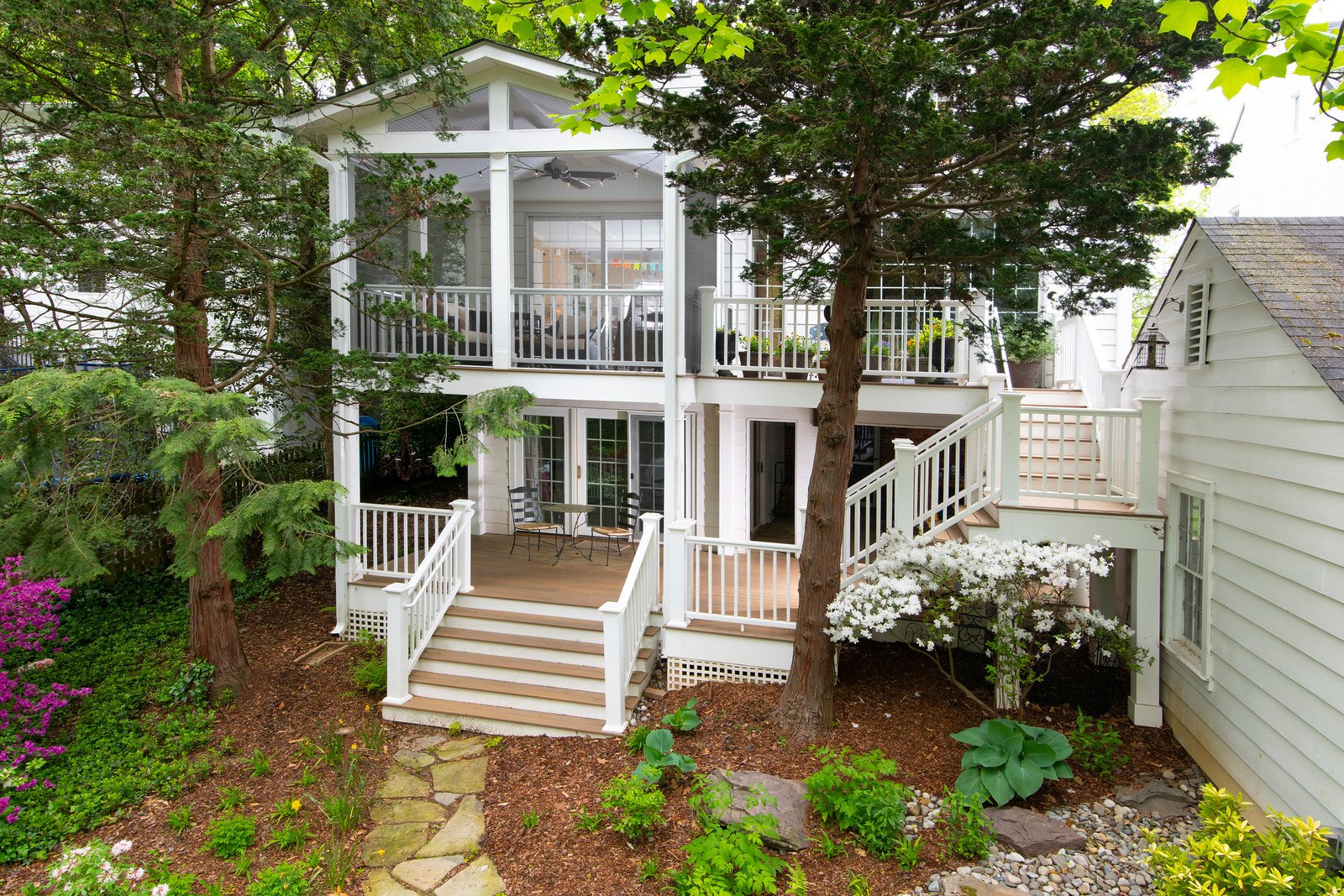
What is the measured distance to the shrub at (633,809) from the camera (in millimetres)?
5340

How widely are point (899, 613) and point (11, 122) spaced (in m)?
12.7

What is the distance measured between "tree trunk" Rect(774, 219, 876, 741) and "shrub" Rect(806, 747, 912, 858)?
0.78 m

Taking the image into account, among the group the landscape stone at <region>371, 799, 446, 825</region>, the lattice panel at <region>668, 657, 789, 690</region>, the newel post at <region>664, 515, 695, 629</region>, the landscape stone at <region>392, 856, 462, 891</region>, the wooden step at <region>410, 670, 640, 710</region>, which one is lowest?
the landscape stone at <region>392, 856, 462, 891</region>

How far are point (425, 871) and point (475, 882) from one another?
40 centimetres

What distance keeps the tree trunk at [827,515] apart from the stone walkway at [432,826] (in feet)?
8.42

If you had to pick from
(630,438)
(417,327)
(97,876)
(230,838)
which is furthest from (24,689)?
(630,438)

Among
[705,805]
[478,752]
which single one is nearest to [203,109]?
[478,752]

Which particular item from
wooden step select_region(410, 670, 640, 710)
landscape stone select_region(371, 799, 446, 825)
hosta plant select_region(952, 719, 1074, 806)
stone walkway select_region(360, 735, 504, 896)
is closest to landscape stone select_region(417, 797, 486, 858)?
stone walkway select_region(360, 735, 504, 896)

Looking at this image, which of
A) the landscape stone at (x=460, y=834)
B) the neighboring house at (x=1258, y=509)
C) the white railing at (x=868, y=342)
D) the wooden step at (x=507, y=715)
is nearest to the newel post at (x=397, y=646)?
the wooden step at (x=507, y=715)

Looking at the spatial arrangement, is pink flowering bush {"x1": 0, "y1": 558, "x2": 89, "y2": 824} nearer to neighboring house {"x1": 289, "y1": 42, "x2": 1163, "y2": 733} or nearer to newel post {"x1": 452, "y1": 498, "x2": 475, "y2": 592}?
neighboring house {"x1": 289, "y1": 42, "x2": 1163, "y2": 733}

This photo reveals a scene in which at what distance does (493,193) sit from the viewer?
9.11 meters

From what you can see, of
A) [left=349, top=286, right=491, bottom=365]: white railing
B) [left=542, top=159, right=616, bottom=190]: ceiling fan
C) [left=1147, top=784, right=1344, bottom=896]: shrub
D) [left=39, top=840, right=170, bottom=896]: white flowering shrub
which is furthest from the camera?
[left=542, top=159, right=616, bottom=190]: ceiling fan

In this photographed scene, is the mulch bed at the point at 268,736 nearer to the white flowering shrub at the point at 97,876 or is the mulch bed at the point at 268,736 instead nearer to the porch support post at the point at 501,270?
the white flowering shrub at the point at 97,876

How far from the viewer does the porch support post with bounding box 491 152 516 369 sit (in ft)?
29.9
